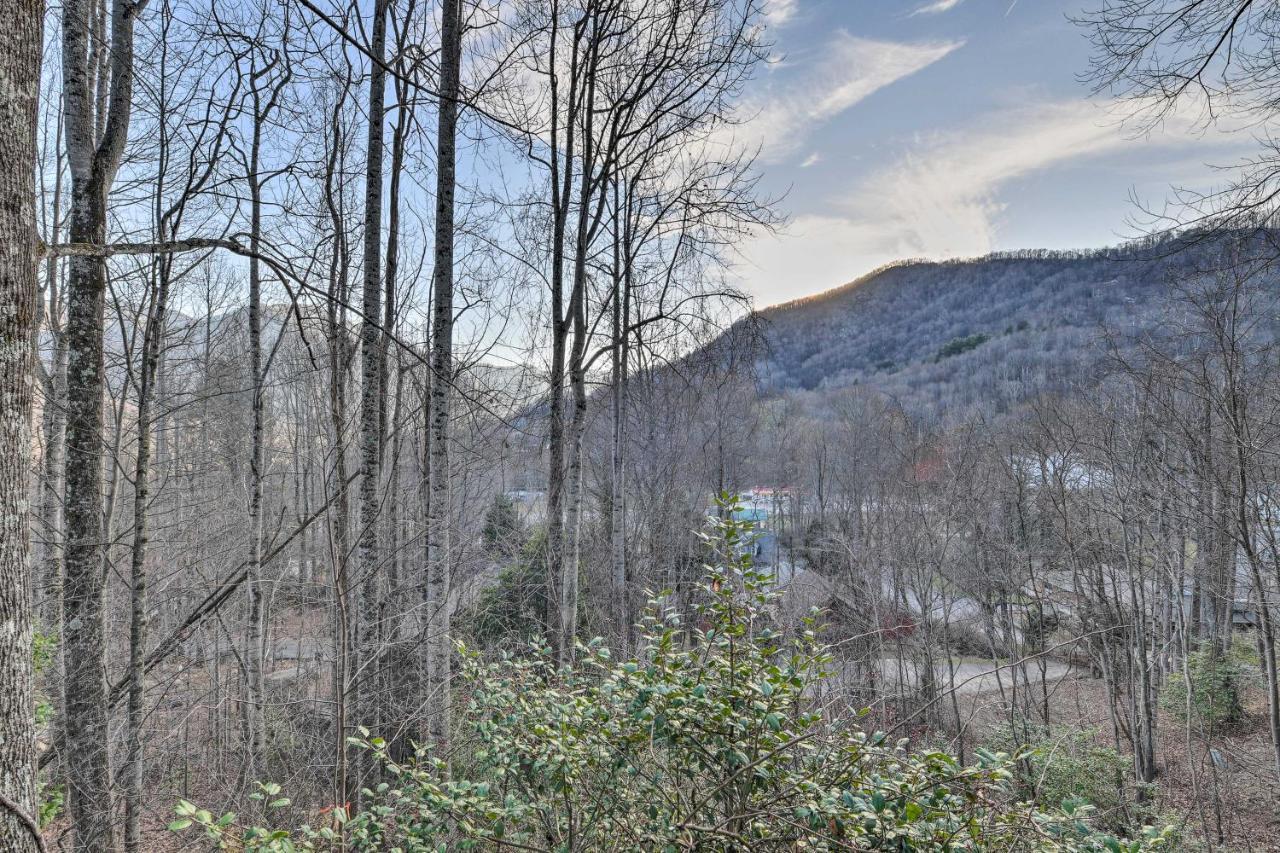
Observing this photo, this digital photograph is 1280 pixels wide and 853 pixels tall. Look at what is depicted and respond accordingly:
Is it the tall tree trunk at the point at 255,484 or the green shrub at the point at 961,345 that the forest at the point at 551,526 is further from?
the green shrub at the point at 961,345

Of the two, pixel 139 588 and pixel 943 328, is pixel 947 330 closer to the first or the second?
pixel 943 328

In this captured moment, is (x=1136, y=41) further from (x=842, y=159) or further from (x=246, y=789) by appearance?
(x=246, y=789)

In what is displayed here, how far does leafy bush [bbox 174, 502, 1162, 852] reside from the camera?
6.30ft

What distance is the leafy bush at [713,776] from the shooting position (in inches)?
75.6

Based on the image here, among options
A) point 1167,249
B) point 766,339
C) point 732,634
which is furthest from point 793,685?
point 766,339

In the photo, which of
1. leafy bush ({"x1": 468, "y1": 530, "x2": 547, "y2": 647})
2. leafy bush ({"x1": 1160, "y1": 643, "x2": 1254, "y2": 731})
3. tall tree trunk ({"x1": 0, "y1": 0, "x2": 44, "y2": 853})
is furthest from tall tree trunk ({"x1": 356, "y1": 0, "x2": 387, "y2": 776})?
leafy bush ({"x1": 1160, "y1": 643, "x2": 1254, "y2": 731})

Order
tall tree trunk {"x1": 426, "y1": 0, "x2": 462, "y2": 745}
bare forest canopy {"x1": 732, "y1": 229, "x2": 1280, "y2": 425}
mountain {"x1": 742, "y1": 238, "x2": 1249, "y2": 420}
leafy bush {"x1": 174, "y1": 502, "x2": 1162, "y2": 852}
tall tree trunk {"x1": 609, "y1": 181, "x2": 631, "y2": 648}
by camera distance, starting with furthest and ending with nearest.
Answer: mountain {"x1": 742, "y1": 238, "x2": 1249, "y2": 420} → bare forest canopy {"x1": 732, "y1": 229, "x2": 1280, "y2": 425} → tall tree trunk {"x1": 609, "y1": 181, "x2": 631, "y2": 648} → tall tree trunk {"x1": 426, "y1": 0, "x2": 462, "y2": 745} → leafy bush {"x1": 174, "y1": 502, "x2": 1162, "y2": 852}

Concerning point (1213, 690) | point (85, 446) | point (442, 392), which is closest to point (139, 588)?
point (85, 446)

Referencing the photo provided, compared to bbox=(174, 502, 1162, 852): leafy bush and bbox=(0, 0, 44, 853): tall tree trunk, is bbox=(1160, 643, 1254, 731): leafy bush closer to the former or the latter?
bbox=(174, 502, 1162, 852): leafy bush

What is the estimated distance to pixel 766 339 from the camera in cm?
800

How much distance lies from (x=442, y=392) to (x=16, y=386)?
3.21m

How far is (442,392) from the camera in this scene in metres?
4.51

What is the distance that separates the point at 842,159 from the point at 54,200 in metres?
11.8

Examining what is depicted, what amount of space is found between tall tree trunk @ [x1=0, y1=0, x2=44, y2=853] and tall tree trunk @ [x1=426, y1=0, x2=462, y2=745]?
286 cm
